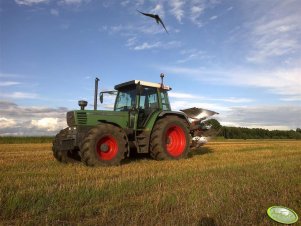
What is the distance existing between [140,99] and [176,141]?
1950 millimetres

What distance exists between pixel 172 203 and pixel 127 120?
5.69 m

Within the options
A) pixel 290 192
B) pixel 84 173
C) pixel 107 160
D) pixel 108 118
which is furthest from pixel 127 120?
pixel 290 192

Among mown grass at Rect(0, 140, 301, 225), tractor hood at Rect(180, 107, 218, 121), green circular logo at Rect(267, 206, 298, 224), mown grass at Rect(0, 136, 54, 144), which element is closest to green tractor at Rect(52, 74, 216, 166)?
tractor hood at Rect(180, 107, 218, 121)

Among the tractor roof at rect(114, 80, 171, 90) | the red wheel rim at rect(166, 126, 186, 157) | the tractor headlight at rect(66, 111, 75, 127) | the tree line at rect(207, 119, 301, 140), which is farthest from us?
the tree line at rect(207, 119, 301, 140)

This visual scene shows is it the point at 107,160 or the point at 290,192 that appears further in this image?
the point at 107,160

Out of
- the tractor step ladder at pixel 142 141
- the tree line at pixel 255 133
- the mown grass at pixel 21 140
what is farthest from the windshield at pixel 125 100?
the tree line at pixel 255 133

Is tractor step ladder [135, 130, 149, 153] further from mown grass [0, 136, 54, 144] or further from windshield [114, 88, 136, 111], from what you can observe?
mown grass [0, 136, 54, 144]

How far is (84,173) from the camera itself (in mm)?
7910

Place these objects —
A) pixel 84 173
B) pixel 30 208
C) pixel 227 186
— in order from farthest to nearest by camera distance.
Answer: pixel 84 173, pixel 227 186, pixel 30 208

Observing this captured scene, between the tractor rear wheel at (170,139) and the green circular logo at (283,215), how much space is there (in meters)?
6.28

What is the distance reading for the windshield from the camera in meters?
10.7

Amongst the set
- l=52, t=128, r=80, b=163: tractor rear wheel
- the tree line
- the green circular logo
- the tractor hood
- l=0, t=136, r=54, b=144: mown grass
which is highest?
the tree line

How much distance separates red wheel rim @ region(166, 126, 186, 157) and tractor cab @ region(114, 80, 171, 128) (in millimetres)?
744

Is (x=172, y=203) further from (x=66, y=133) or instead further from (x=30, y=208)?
(x=66, y=133)
